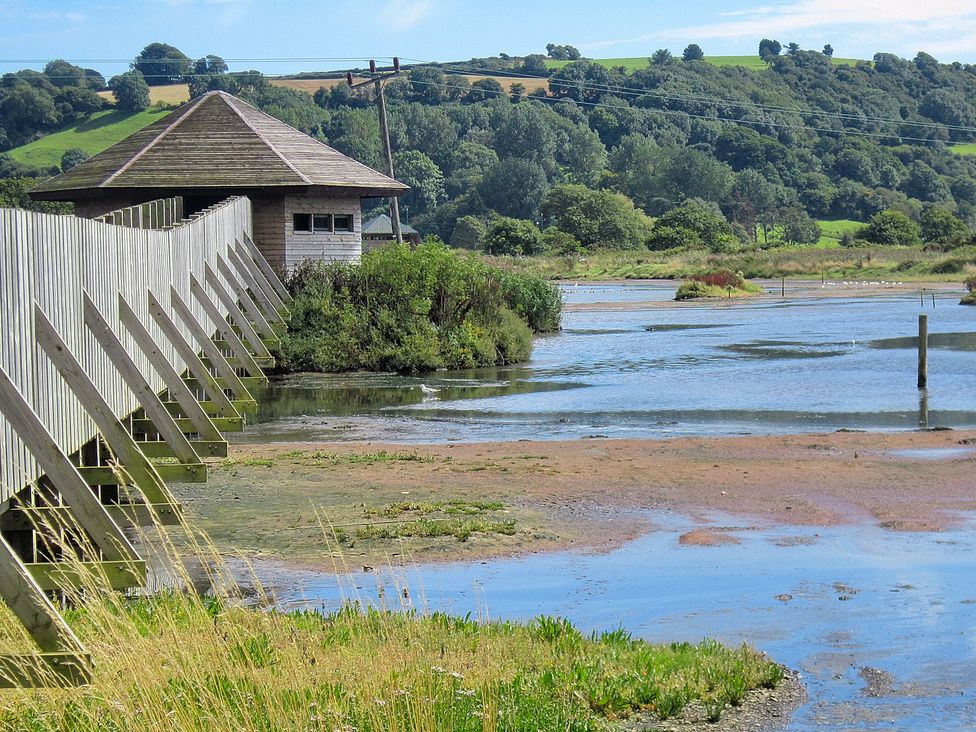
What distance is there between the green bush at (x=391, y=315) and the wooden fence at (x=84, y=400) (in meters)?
17.4

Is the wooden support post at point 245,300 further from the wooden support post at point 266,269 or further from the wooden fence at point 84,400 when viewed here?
the wooden fence at point 84,400

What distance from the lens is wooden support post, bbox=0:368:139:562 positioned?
9109 millimetres

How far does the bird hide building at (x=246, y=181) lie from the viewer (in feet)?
128

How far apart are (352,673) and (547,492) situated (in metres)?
9.68

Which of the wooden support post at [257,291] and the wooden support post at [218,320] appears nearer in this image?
the wooden support post at [218,320]

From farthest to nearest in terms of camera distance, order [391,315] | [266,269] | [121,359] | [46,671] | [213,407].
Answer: [391,315] < [266,269] < [213,407] < [121,359] < [46,671]

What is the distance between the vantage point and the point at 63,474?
9.44 meters

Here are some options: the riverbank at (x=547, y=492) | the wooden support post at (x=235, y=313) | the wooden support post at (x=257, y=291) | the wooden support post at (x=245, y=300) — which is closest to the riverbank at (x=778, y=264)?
the wooden support post at (x=257, y=291)

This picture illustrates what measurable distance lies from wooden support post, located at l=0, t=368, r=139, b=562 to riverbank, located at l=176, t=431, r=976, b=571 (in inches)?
116

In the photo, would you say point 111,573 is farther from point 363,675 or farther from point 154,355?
point 154,355

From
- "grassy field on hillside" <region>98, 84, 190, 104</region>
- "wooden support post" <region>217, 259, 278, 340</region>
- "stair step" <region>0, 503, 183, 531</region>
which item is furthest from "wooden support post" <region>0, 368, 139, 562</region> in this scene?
"grassy field on hillside" <region>98, 84, 190, 104</region>

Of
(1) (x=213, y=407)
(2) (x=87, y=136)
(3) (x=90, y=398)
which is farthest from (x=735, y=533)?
(2) (x=87, y=136)

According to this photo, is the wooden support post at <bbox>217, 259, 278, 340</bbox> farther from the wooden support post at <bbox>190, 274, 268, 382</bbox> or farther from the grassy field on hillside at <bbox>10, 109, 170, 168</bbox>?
the grassy field on hillside at <bbox>10, 109, 170, 168</bbox>

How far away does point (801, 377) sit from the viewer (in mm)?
37844
